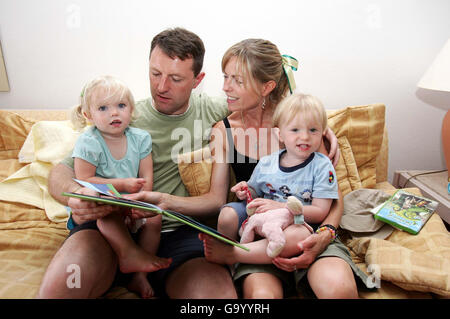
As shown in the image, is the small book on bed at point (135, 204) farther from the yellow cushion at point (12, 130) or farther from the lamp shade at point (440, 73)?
the lamp shade at point (440, 73)

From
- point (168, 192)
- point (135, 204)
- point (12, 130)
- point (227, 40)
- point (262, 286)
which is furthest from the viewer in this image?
point (227, 40)

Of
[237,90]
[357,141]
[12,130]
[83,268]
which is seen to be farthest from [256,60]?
[12,130]

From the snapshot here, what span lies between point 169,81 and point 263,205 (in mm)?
596

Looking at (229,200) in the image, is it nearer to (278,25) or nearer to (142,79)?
(142,79)

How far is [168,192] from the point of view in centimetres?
137

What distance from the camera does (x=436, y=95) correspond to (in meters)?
2.04

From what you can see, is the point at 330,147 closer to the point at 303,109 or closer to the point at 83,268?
the point at 303,109

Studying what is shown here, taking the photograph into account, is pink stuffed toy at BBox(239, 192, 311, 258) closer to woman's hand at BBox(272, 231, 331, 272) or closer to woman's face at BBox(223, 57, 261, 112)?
woman's hand at BBox(272, 231, 331, 272)

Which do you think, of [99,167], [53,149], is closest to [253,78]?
[99,167]

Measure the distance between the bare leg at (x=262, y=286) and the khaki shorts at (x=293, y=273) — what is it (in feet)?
0.05

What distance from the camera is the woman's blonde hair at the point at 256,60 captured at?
1293mm

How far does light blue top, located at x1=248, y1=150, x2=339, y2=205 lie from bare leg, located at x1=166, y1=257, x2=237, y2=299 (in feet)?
1.10

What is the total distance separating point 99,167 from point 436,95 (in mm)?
1955
